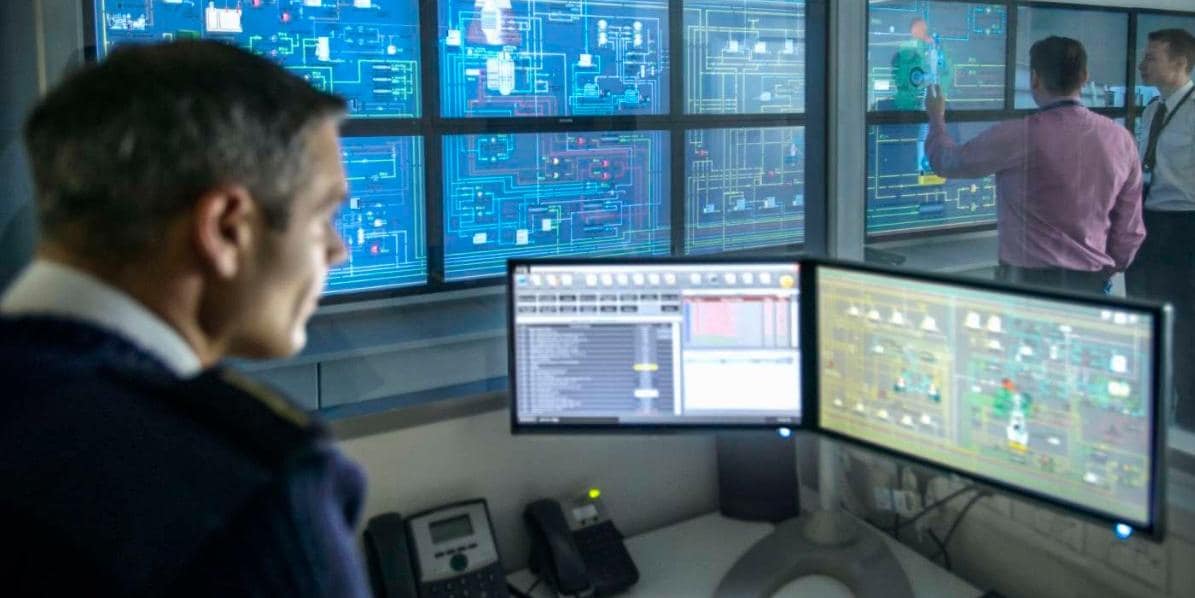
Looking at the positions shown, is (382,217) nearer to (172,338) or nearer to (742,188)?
(742,188)

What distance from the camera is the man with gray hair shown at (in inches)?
20.9

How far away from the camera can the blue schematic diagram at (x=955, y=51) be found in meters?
3.00

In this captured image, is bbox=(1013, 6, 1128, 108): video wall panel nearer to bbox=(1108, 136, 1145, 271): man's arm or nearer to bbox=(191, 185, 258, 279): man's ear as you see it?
bbox=(1108, 136, 1145, 271): man's arm

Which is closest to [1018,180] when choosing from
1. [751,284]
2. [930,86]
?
[930,86]

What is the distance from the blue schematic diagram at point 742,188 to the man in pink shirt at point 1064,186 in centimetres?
67

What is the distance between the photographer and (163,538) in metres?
0.53

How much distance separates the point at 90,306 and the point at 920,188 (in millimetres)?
2787

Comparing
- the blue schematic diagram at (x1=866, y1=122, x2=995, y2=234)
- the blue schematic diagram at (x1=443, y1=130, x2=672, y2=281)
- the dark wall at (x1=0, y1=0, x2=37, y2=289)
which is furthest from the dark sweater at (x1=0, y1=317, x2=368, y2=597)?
the blue schematic diagram at (x1=866, y1=122, x2=995, y2=234)

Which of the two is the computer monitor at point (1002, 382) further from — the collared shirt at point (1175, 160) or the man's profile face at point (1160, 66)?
the man's profile face at point (1160, 66)

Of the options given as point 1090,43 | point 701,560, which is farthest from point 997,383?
point 1090,43

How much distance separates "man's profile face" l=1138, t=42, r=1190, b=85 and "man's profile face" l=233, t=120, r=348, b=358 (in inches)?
107

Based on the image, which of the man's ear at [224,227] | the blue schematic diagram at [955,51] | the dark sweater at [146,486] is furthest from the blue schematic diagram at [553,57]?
the dark sweater at [146,486]

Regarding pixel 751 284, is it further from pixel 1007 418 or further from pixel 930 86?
pixel 930 86

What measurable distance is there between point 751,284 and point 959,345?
1.12 ft
